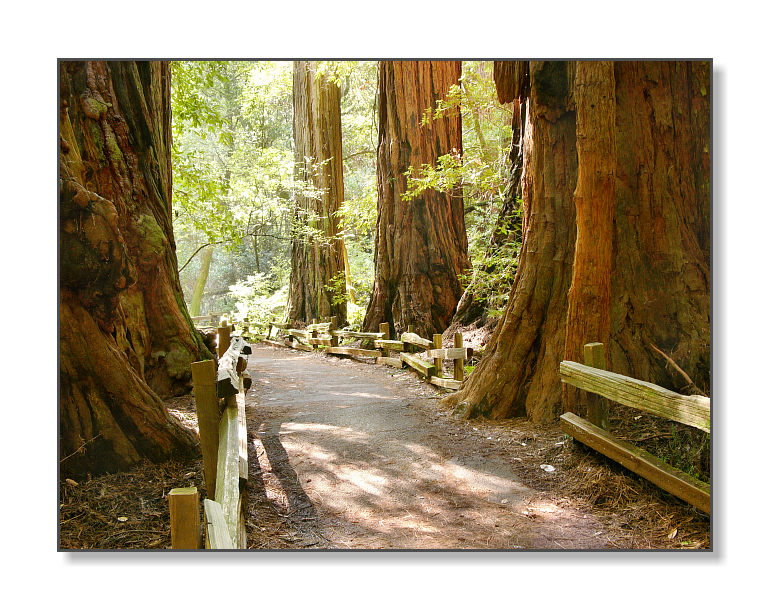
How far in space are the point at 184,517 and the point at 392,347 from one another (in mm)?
7868

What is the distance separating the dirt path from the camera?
3.29 meters

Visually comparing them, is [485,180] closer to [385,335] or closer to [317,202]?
[385,335]

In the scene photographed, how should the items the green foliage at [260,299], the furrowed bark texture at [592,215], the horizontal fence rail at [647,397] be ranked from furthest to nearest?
1. the green foliage at [260,299]
2. the furrowed bark texture at [592,215]
3. the horizontal fence rail at [647,397]

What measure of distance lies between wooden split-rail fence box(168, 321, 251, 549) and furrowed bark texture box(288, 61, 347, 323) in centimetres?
1065

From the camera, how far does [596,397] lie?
12.7 feet

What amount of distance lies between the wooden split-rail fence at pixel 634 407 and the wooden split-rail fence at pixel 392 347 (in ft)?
8.98

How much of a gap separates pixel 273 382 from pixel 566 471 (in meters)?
5.09

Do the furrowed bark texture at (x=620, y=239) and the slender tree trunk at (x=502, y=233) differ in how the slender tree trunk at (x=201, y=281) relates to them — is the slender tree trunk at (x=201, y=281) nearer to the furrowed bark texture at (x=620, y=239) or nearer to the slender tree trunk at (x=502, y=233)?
the slender tree trunk at (x=502, y=233)

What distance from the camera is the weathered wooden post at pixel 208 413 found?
3.27 meters

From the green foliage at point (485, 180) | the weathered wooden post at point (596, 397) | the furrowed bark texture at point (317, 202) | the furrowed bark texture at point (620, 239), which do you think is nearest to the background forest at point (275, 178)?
the green foliage at point (485, 180)

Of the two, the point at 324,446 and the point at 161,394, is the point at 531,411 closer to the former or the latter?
the point at 324,446

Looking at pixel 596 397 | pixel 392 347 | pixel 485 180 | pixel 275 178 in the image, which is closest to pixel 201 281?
pixel 275 178
